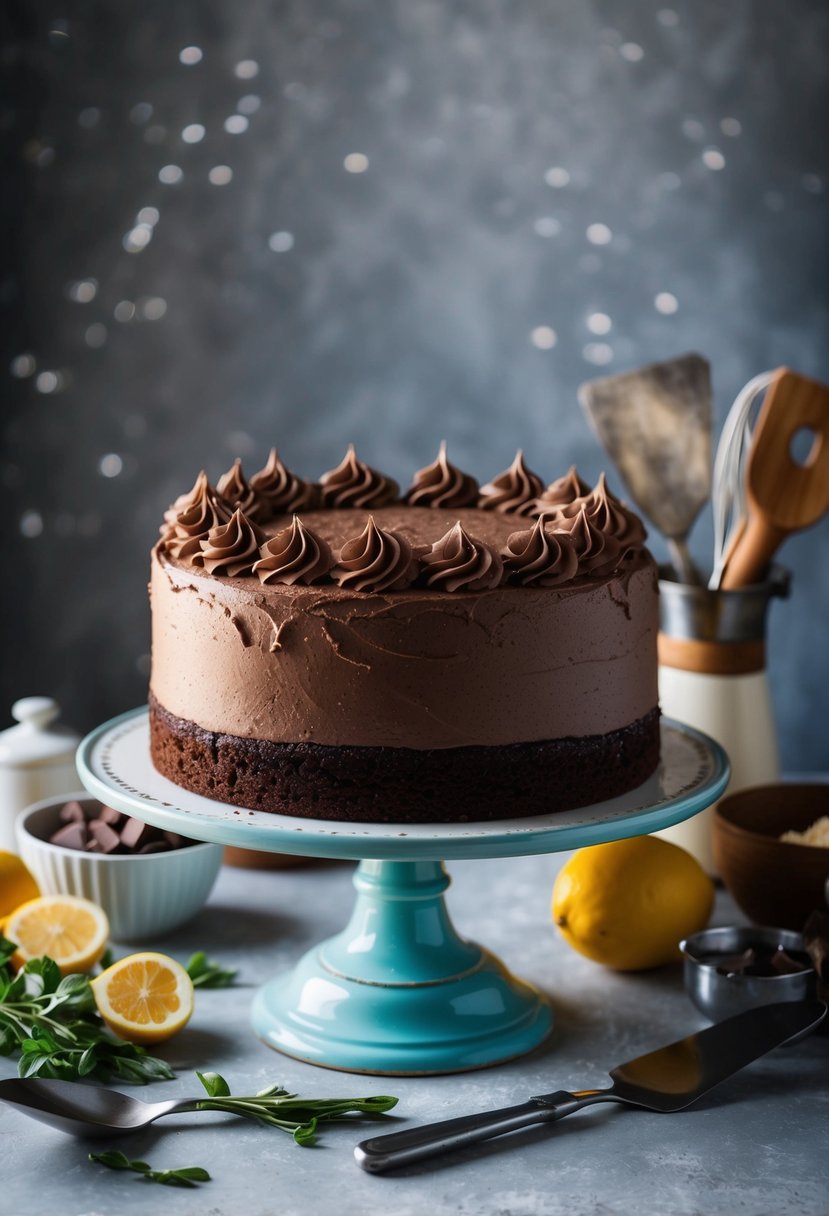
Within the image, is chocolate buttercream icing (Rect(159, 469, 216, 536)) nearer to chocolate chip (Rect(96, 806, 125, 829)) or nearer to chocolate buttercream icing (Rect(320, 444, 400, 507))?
chocolate buttercream icing (Rect(320, 444, 400, 507))

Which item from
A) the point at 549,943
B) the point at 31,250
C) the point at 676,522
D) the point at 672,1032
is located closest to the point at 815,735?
the point at 676,522

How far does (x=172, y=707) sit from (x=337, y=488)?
1.49 ft

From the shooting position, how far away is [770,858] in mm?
1727

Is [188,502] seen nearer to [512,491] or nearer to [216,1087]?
[512,491]

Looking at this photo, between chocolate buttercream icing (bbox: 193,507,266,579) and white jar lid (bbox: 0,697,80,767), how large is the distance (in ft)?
2.06

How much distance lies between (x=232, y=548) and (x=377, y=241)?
1.55 m

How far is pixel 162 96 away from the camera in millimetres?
2867

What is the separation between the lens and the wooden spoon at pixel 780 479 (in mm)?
2078

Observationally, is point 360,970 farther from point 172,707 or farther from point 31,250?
point 31,250

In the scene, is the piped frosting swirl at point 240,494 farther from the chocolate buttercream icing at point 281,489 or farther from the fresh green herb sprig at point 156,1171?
the fresh green herb sprig at point 156,1171

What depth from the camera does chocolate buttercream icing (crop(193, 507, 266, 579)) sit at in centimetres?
153

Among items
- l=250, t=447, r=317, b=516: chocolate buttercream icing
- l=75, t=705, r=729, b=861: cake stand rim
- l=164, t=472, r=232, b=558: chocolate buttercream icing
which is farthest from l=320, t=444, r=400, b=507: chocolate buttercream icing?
l=75, t=705, r=729, b=861: cake stand rim

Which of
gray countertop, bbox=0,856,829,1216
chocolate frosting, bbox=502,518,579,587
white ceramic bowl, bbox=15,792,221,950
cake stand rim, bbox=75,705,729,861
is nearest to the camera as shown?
gray countertop, bbox=0,856,829,1216

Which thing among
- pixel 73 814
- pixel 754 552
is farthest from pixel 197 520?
pixel 754 552
